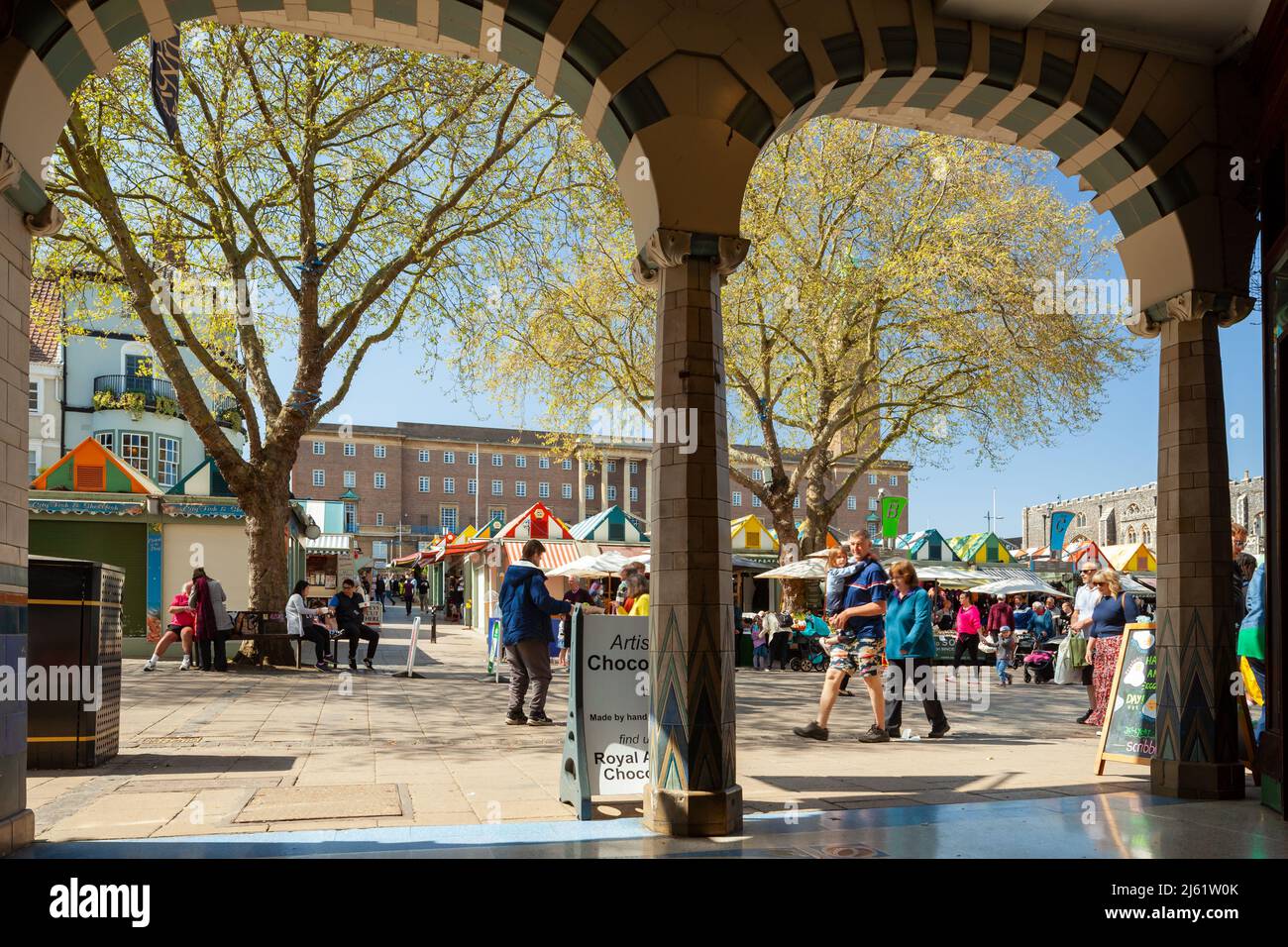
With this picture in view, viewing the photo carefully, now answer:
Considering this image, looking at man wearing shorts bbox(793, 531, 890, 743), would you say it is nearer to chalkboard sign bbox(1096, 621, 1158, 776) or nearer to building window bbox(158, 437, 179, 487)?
chalkboard sign bbox(1096, 621, 1158, 776)

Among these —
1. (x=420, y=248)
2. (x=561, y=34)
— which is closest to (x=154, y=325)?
(x=420, y=248)

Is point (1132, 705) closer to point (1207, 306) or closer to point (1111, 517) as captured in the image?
point (1207, 306)

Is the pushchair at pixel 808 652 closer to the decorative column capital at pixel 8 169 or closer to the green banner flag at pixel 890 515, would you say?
the green banner flag at pixel 890 515

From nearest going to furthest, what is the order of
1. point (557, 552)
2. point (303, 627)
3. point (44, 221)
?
point (44, 221), point (303, 627), point (557, 552)

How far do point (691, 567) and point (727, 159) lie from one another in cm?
243

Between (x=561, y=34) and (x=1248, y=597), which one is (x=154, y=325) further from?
(x=1248, y=597)

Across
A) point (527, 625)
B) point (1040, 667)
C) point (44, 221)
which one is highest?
point (44, 221)

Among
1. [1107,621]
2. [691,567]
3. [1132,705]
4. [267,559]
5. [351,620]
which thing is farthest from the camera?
[351,620]

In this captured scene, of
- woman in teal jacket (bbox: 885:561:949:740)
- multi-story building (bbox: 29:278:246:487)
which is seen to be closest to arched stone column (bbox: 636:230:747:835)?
woman in teal jacket (bbox: 885:561:949:740)

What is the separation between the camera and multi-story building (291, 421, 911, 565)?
9012cm

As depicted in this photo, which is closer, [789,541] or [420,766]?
[420,766]

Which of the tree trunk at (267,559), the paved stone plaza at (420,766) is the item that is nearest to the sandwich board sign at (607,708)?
the paved stone plaza at (420,766)

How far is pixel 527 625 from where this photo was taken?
10.2 metres

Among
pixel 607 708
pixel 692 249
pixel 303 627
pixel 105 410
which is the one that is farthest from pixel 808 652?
pixel 105 410
